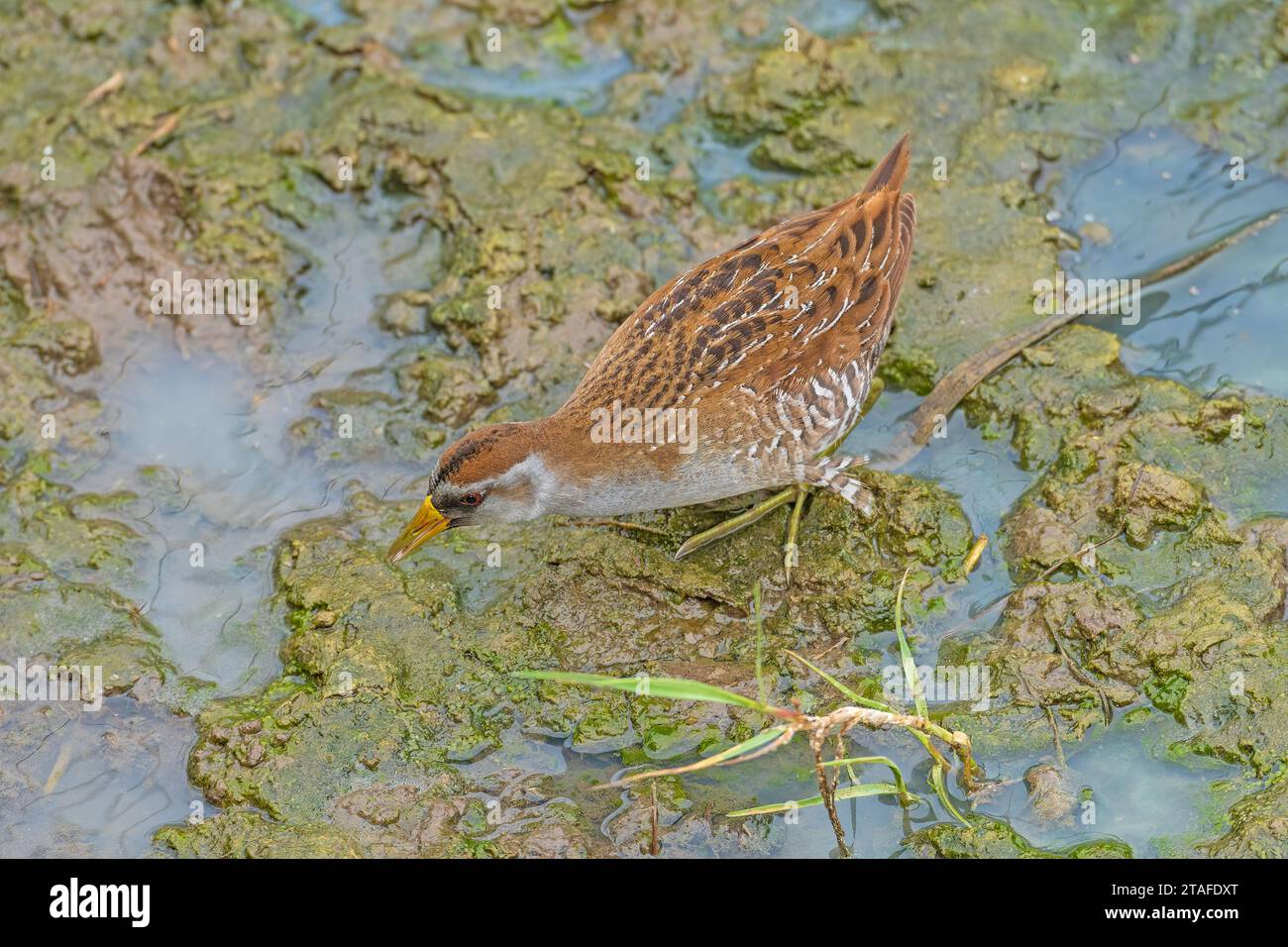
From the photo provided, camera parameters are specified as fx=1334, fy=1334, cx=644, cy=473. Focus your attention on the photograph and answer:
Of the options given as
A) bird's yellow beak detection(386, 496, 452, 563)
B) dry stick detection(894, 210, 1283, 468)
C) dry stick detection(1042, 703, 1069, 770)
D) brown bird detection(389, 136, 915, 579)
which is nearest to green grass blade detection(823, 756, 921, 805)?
dry stick detection(1042, 703, 1069, 770)

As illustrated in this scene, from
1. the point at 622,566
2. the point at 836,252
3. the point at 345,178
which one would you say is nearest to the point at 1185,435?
the point at 836,252

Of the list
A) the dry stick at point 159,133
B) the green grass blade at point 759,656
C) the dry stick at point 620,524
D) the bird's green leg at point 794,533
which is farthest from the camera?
the dry stick at point 159,133

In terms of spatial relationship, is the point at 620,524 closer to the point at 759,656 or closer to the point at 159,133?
the point at 759,656

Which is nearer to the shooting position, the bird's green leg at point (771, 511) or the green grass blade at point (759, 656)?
the green grass blade at point (759, 656)

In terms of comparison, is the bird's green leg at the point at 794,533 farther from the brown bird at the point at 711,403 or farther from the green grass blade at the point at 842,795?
the green grass blade at the point at 842,795

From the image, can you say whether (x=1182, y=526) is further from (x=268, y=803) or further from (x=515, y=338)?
(x=268, y=803)

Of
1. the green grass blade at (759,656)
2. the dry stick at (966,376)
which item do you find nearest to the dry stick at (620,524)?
the green grass blade at (759,656)
